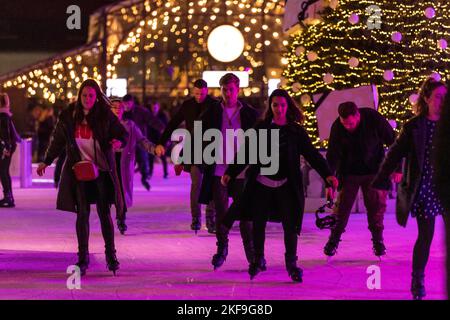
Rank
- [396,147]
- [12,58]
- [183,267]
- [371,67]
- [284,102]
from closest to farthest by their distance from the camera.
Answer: [396,147], [284,102], [183,267], [371,67], [12,58]

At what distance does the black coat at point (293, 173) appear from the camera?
11641mm

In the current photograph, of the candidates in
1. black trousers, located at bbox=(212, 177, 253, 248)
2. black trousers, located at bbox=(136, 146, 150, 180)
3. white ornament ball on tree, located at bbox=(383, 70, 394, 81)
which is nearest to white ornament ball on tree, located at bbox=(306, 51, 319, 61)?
white ornament ball on tree, located at bbox=(383, 70, 394, 81)

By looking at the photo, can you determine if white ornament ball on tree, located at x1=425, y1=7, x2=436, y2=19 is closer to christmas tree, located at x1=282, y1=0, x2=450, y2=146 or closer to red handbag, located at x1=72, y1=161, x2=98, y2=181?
christmas tree, located at x1=282, y1=0, x2=450, y2=146

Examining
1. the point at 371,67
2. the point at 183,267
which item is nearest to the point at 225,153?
the point at 183,267

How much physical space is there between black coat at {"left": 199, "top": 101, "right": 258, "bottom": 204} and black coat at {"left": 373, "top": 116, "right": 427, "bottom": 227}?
262 cm

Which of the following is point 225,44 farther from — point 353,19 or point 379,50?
point 353,19

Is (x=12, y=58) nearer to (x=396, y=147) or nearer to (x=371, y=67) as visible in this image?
(x=371, y=67)

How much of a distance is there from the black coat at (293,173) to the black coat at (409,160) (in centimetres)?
127

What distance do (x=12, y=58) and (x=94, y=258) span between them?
43.8 meters

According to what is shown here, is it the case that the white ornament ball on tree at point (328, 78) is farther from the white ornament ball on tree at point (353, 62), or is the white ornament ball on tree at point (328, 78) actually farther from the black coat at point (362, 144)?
the black coat at point (362, 144)

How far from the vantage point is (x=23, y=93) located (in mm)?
45500

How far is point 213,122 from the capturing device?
13055 millimetres

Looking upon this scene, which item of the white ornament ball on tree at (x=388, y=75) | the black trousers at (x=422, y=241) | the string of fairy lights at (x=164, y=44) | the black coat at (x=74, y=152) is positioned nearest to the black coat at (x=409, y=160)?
the black trousers at (x=422, y=241)

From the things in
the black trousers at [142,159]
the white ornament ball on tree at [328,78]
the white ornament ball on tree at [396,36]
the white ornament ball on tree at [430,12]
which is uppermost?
the white ornament ball on tree at [430,12]
